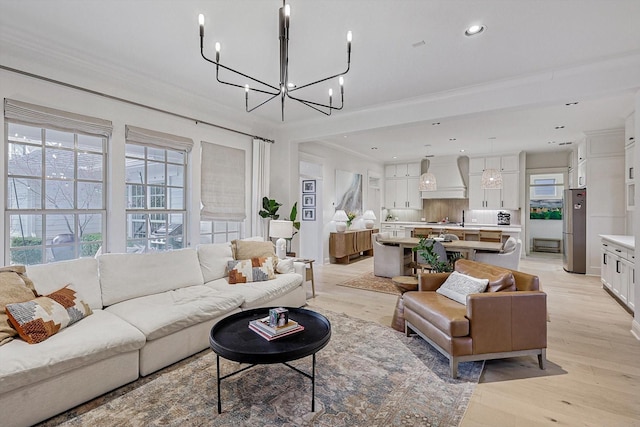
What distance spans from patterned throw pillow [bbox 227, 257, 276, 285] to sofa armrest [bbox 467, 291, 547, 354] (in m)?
2.29

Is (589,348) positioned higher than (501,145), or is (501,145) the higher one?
(501,145)

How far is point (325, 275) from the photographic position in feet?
20.0

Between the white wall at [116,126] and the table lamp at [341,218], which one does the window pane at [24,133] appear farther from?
the table lamp at [341,218]

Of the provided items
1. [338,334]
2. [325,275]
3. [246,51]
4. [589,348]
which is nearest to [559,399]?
[589,348]

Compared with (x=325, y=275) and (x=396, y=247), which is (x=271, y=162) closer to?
(x=325, y=275)

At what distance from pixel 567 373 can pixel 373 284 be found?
3.00m

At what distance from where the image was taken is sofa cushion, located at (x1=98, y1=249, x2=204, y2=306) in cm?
289

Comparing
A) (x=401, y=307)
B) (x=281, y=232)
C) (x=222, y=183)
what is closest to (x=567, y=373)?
(x=401, y=307)

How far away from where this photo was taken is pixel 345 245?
23.9ft

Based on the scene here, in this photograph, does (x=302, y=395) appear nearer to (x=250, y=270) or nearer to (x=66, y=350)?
(x=66, y=350)

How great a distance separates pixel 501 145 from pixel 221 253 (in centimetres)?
672

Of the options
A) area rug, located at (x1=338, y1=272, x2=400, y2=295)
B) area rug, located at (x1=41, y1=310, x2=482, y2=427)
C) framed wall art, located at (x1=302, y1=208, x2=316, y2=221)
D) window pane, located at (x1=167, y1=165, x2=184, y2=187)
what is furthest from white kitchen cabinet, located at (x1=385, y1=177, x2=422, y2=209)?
area rug, located at (x1=41, y1=310, x2=482, y2=427)

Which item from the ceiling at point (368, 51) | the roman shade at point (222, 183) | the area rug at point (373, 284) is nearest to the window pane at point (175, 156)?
the roman shade at point (222, 183)

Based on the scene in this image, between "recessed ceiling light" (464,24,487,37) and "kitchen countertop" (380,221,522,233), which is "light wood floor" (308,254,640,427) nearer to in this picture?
"recessed ceiling light" (464,24,487,37)
